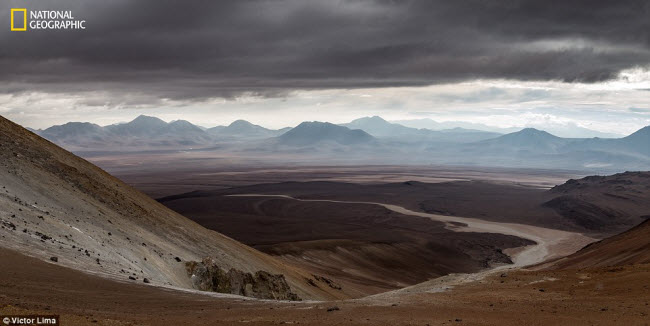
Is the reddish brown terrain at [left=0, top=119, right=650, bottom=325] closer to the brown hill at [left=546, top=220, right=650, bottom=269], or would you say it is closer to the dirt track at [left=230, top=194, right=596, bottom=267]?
the brown hill at [left=546, top=220, right=650, bottom=269]

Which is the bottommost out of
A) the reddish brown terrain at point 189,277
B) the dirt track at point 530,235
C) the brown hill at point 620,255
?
the dirt track at point 530,235

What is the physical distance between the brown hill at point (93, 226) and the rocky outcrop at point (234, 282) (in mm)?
783

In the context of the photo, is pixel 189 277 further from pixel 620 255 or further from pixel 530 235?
pixel 530 235

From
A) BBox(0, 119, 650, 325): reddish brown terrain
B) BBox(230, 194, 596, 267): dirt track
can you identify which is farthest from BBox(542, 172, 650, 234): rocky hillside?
BBox(0, 119, 650, 325): reddish brown terrain

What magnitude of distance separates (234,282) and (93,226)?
9605 millimetres

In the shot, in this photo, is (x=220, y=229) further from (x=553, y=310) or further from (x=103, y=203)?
(x=553, y=310)

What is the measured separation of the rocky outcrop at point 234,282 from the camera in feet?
105

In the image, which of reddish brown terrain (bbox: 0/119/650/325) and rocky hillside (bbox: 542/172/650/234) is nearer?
reddish brown terrain (bbox: 0/119/650/325)

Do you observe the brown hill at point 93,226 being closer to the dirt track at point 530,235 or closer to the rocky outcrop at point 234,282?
the rocky outcrop at point 234,282

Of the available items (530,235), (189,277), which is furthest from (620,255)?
(530,235)

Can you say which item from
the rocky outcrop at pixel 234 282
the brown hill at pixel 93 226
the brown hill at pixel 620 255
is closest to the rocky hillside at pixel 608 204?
the brown hill at pixel 620 255

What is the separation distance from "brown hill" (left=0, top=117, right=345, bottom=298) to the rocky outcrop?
0.78 m

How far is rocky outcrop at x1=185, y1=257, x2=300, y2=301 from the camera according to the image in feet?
105

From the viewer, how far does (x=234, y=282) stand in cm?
3394
